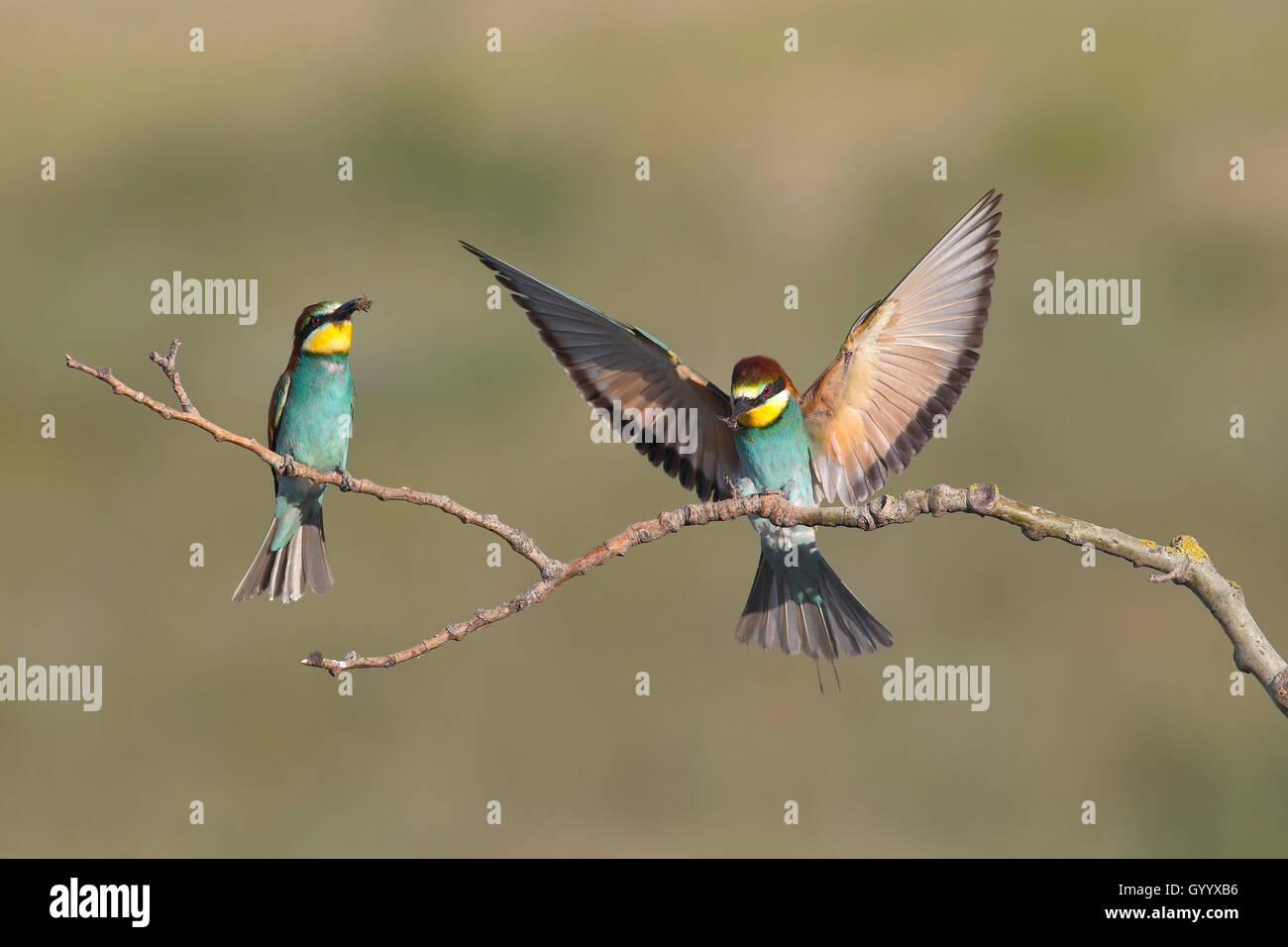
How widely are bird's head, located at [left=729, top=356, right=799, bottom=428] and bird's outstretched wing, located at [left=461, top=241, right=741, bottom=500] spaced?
13 centimetres

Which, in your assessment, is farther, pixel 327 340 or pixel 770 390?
pixel 327 340

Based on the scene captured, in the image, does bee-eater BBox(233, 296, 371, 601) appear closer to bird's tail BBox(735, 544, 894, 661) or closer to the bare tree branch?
bird's tail BBox(735, 544, 894, 661)

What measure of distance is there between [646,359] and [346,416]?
0.93m

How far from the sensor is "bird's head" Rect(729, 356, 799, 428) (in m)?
2.89

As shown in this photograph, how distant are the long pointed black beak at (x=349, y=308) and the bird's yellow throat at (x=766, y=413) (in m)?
0.79

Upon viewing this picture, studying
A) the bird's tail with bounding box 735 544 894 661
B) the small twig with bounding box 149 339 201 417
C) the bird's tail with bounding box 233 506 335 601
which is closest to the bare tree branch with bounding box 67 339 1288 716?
the small twig with bounding box 149 339 201 417

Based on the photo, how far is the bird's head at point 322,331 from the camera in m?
3.47

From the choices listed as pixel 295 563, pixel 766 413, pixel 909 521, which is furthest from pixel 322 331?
pixel 909 521

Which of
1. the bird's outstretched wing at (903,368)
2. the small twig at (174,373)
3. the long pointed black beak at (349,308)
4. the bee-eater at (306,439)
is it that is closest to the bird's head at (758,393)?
the bird's outstretched wing at (903,368)

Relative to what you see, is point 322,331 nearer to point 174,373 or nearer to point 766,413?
point 766,413

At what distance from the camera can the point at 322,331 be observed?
3.51 metres

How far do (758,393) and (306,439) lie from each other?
1.24m

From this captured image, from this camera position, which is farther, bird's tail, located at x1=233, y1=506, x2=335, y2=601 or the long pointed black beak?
bird's tail, located at x1=233, y1=506, x2=335, y2=601

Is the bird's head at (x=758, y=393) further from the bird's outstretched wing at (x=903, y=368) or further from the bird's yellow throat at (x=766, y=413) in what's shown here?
the bird's outstretched wing at (x=903, y=368)
